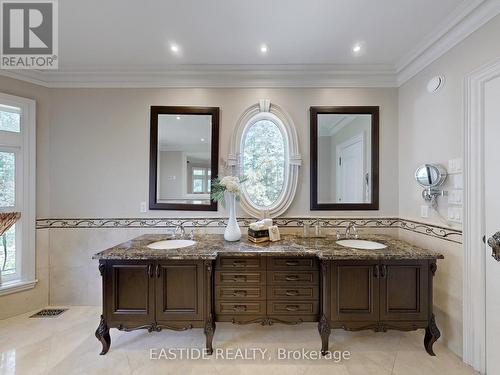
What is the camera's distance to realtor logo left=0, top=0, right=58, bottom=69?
1717 mm

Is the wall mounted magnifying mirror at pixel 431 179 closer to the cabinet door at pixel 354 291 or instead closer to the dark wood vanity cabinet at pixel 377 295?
the dark wood vanity cabinet at pixel 377 295

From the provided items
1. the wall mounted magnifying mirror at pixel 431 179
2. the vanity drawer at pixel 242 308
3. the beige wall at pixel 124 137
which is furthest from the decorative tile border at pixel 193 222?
the vanity drawer at pixel 242 308

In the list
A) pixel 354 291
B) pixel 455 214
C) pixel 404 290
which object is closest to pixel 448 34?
pixel 455 214

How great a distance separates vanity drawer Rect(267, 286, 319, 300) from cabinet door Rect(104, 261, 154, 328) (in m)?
0.98

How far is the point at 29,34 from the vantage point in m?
1.94

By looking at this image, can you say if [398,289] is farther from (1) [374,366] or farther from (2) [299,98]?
(2) [299,98]

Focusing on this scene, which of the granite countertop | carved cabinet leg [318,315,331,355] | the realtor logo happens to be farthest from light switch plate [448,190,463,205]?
the realtor logo

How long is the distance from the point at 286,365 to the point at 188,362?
76cm

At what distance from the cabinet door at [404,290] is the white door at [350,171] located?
0.87 meters

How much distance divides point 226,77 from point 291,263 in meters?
2.07

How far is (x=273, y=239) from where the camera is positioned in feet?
7.22

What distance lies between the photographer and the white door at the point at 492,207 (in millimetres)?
1540

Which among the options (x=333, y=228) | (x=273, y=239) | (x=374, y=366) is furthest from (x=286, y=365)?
(x=333, y=228)

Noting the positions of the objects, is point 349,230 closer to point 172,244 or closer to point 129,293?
point 172,244
